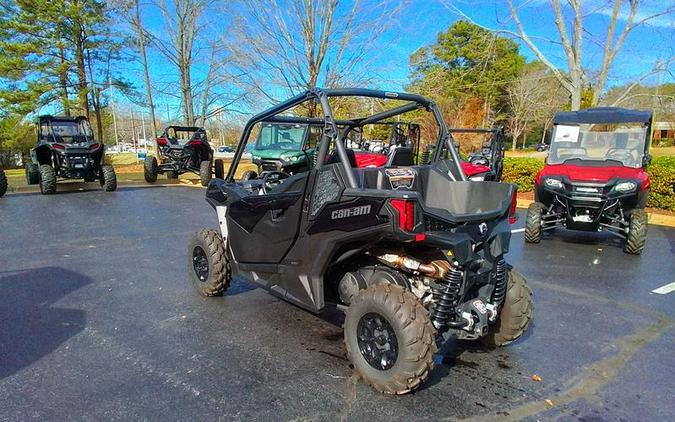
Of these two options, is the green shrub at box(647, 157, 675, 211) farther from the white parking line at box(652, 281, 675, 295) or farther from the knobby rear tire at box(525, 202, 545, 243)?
the white parking line at box(652, 281, 675, 295)

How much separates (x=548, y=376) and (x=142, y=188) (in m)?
13.8

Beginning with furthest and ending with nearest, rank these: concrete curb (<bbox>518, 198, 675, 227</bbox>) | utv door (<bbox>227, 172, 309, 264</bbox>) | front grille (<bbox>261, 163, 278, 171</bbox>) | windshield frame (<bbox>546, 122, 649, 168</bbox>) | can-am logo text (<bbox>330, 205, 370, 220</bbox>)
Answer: front grille (<bbox>261, 163, 278, 171</bbox>)
concrete curb (<bbox>518, 198, 675, 227</bbox>)
windshield frame (<bbox>546, 122, 649, 168</bbox>)
utv door (<bbox>227, 172, 309, 264</bbox>)
can-am logo text (<bbox>330, 205, 370, 220</bbox>)

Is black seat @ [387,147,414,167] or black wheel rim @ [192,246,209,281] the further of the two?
black wheel rim @ [192,246,209,281]

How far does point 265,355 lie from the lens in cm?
346

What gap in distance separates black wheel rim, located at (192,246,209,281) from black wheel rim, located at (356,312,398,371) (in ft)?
7.19

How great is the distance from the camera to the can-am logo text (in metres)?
2.85

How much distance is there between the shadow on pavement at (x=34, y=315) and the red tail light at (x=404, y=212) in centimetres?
275

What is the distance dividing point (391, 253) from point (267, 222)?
1.08 m

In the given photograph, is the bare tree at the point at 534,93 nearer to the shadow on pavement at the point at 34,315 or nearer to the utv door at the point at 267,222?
the utv door at the point at 267,222

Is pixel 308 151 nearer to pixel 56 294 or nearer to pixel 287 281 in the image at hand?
pixel 56 294

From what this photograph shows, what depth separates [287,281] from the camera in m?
3.57

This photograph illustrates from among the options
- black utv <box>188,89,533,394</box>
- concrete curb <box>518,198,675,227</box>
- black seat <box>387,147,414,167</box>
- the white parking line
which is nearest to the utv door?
black utv <box>188,89,533,394</box>

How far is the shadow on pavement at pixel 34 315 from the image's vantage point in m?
3.43

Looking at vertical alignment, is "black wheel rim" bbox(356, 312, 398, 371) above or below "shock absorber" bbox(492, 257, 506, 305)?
below
